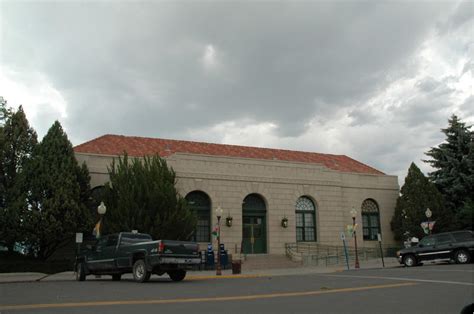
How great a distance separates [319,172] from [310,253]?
6.33 metres

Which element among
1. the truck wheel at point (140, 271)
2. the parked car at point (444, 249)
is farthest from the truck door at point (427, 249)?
the truck wheel at point (140, 271)

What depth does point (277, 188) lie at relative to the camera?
33.9 metres

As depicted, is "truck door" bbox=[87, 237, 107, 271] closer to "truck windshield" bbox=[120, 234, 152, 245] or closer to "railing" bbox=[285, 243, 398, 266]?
"truck windshield" bbox=[120, 234, 152, 245]

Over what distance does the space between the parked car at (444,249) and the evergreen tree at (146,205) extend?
481 inches

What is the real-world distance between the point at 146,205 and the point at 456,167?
24557 millimetres

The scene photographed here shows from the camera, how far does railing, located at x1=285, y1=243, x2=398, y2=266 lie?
104ft

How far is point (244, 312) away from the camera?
29.4ft

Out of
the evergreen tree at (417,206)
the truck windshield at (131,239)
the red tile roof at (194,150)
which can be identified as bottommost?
the truck windshield at (131,239)

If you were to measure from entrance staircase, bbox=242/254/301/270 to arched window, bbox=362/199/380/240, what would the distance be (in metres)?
8.78

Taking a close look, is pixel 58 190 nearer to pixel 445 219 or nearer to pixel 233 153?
pixel 233 153

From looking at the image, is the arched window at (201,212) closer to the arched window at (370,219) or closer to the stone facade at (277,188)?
the stone facade at (277,188)

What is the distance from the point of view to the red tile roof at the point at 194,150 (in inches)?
1281

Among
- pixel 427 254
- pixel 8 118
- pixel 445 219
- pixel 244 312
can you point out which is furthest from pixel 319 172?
pixel 244 312

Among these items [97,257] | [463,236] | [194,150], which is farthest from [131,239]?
[194,150]
